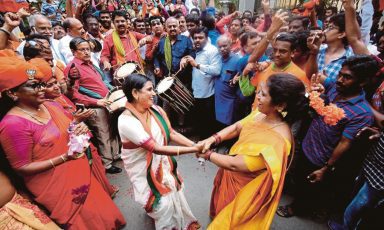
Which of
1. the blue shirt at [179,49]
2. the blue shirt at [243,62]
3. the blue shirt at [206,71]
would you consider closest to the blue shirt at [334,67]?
the blue shirt at [243,62]

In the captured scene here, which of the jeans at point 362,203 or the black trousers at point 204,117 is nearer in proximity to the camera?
the jeans at point 362,203

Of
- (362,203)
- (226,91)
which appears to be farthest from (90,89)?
(362,203)

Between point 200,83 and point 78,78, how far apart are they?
2075 mm

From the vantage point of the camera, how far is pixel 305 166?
2.96m

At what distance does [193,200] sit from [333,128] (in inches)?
76.9

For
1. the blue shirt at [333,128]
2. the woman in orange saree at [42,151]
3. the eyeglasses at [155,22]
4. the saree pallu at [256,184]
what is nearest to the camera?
the saree pallu at [256,184]

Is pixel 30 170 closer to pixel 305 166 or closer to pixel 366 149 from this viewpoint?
pixel 305 166

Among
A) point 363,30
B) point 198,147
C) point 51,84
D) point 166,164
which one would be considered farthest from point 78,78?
point 363,30

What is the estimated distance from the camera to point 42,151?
6.57 feet

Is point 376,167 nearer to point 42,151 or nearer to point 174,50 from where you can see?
point 42,151

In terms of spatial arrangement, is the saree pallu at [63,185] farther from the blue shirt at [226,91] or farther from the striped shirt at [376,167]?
the striped shirt at [376,167]

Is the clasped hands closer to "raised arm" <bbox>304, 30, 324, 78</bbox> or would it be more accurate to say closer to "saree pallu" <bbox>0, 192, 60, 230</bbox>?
"saree pallu" <bbox>0, 192, 60, 230</bbox>

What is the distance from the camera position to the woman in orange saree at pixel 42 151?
186 cm

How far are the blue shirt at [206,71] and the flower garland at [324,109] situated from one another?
228 cm
